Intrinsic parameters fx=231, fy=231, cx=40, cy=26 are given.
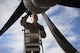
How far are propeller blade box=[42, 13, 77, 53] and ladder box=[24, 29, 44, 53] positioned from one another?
4.38ft

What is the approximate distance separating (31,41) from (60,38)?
227 centimetres

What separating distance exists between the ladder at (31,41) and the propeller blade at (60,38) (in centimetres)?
134

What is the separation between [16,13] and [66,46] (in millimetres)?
3615

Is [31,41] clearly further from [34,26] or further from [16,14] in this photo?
[16,14]

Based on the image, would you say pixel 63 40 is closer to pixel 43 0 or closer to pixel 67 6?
pixel 67 6

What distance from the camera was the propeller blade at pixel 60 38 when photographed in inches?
481

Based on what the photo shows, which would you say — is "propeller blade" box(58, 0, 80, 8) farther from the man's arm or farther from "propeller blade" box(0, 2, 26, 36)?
the man's arm

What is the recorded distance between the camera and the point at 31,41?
47.2 feet

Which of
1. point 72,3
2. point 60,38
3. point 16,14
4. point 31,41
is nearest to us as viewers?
point 60,38

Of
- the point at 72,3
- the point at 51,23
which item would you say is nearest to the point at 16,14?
the point at 51,23

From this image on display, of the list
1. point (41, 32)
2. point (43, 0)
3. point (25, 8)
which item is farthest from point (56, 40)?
point (43, 0)

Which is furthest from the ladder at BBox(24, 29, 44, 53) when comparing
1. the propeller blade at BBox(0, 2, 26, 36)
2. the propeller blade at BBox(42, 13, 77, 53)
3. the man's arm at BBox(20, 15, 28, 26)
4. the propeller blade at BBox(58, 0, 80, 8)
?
the propeller blade at BBox(58, 0, 80, 8)

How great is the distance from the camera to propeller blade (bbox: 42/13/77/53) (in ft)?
40.1

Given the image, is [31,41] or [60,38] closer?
[60,38]
